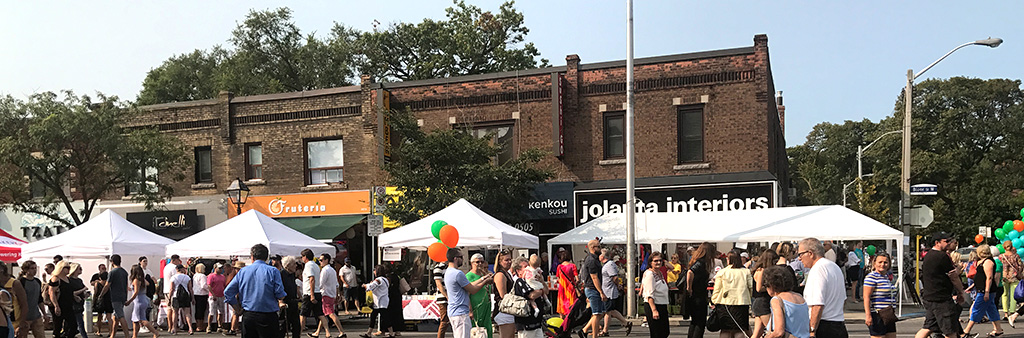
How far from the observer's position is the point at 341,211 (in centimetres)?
2731

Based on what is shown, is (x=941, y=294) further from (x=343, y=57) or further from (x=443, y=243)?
(x=343, y=57)

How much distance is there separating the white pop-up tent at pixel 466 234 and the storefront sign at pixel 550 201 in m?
6.29

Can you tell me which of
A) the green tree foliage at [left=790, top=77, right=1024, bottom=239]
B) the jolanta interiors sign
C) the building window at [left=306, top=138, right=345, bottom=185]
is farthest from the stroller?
the green tree foliage at [left=790, top=77, right=1024, bottom=239]

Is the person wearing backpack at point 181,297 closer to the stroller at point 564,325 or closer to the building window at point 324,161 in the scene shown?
the stroller at point 564,325

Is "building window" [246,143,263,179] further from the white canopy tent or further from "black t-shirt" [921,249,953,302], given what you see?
"black t-shirt" [921,249,953,302]

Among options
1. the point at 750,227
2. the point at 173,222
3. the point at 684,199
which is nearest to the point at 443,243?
the point at 750,227

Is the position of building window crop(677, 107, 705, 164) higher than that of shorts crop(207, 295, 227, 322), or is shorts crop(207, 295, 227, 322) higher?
building window crop(677, 107, 705, 164)

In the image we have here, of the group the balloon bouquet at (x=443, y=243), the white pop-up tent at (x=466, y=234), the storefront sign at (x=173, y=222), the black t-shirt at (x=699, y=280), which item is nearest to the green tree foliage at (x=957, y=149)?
the storefront sign at (x=173, y=222)

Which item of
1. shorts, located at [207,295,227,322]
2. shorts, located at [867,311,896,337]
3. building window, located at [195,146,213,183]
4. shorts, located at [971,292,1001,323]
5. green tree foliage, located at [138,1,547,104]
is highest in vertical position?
green tree foliage, located at [138,1,547,104]

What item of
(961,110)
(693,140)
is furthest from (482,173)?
(961,110)

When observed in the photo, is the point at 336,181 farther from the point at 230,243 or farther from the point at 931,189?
the point at 931,189

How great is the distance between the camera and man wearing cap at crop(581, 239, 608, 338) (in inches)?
539

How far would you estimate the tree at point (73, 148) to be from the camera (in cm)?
2452

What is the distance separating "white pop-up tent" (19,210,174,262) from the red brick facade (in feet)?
26.1
